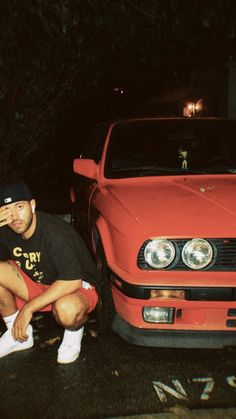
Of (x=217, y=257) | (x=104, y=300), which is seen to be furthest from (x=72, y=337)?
(x=217, y=257)

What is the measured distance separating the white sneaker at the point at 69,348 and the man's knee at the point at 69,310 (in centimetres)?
11

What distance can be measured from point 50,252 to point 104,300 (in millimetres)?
675

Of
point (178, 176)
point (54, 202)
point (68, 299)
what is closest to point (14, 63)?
point (178, 176)

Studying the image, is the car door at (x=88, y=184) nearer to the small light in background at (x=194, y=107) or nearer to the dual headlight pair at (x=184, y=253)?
the dual headlight pair at (x=184, y=253)

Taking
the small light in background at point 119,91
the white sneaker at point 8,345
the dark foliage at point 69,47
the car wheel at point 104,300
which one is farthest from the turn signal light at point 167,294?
the small light in background at point 119,91

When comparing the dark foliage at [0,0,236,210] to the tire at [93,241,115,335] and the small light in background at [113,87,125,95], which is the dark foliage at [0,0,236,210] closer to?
the tire at [93,241,115,335]

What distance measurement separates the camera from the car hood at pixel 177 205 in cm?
278

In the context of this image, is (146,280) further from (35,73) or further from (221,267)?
(35,73)

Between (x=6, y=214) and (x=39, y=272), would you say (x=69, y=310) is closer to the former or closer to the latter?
(x=39, y=272)

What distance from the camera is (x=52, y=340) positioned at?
11.7 feet

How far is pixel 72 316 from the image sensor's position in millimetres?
3023

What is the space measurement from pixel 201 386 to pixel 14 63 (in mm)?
3574

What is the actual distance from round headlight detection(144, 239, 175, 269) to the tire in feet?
1.66

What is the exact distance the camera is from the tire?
11.0ft
